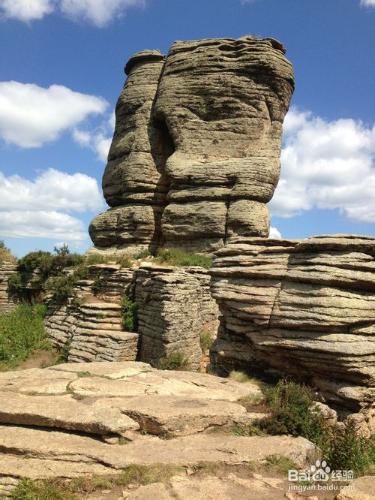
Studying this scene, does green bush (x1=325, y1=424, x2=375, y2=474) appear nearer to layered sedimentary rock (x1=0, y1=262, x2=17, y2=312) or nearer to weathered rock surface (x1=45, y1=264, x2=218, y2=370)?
weathered rock surface (x1=45, y1=264, x2=218, y2=370)

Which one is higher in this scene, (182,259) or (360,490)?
(182,259)

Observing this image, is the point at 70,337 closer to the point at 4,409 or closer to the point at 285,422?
the point at 4,409

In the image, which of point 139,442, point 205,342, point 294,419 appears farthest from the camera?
point 205,342

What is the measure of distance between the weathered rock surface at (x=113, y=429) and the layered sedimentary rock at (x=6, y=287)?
47.7ft

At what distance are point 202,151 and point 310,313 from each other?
A: 17.3 metres

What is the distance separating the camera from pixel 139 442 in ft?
19.4

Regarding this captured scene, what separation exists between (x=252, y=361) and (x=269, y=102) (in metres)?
18.6

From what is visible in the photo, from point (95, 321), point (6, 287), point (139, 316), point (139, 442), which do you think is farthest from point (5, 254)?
point (139, 442)

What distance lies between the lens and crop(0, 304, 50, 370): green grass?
53.9ft

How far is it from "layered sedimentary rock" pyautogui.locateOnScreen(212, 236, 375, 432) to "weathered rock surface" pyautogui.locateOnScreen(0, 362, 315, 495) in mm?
1863

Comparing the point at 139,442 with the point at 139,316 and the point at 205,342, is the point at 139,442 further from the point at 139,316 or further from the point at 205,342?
the point at 139,316

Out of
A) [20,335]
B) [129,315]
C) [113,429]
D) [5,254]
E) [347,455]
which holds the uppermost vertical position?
[5,254]

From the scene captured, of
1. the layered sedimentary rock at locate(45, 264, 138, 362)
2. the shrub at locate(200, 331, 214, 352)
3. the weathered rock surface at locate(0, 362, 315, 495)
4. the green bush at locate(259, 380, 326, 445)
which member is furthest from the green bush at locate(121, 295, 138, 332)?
the green bush at locate(259, 380, 326, 445)

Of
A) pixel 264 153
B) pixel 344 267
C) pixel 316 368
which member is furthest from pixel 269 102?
pixel 316 368
